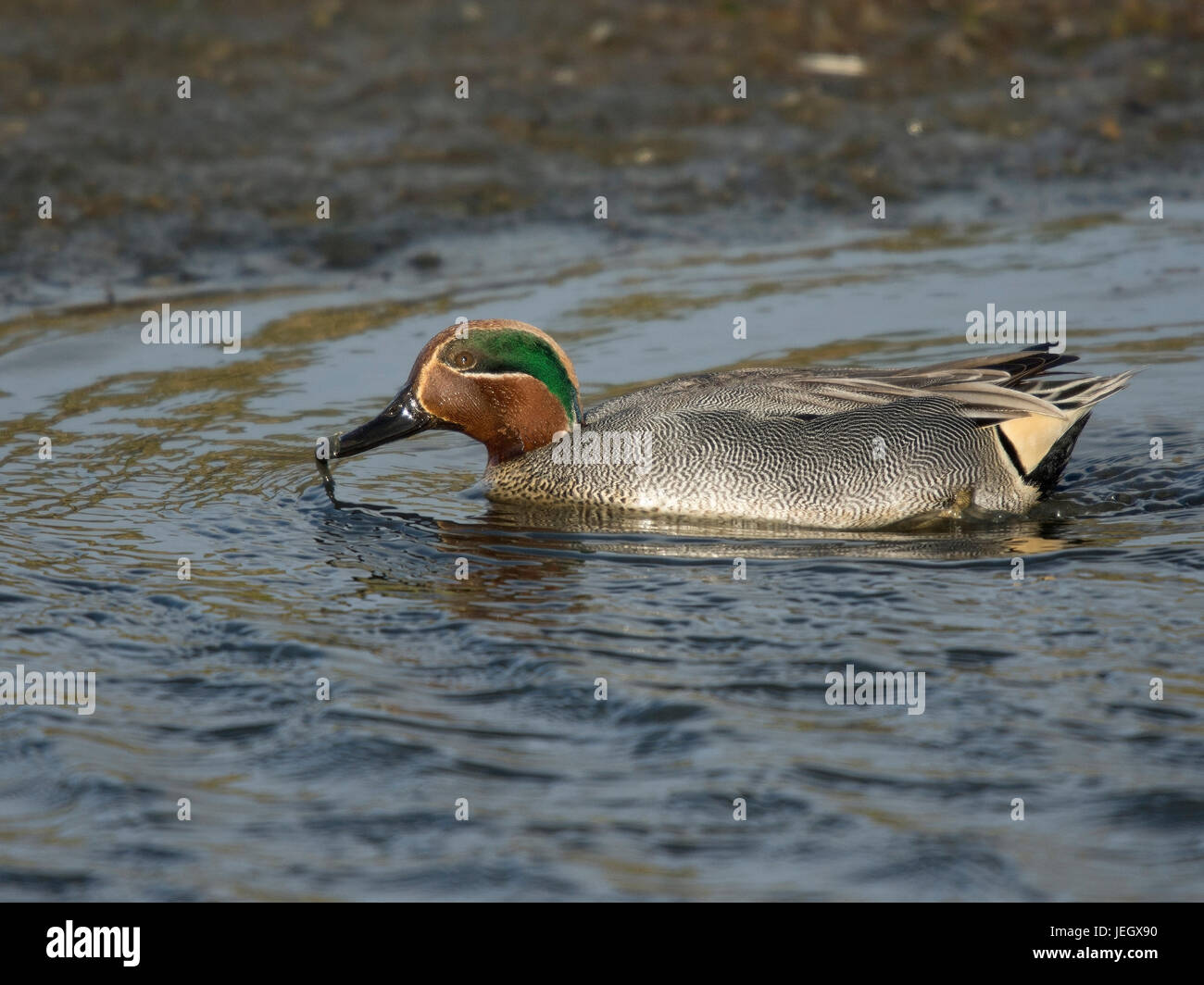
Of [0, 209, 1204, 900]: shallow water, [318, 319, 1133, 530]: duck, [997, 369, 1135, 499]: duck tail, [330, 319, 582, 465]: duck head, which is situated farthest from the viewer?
[330, 319, 582, 465]: duck head

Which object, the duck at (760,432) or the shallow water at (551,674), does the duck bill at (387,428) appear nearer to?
the duck at (760,432)

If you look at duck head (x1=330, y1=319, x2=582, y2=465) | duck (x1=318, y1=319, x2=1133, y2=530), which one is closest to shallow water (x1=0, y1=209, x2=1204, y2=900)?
duck (x1=318, y1=319, x2=1133, y2=530)

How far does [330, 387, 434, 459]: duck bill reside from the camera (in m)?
7.65

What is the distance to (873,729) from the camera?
529cm

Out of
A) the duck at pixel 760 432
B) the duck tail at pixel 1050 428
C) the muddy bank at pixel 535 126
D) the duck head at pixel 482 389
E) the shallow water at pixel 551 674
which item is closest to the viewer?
the shallow water at pixel 551 674

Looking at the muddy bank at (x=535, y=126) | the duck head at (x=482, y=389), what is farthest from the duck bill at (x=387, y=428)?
the muddy bank at (x=535, y=126)

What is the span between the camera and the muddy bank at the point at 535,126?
12117 mm

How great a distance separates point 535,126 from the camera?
13.6 m

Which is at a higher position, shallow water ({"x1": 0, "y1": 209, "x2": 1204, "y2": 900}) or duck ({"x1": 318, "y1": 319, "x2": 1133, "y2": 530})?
duck ({"x1": 318, "y1": 319, "x2": 1133, "y2": 530})

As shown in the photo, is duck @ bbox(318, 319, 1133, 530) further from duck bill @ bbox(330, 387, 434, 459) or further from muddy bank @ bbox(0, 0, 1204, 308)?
muddy bank @ bbox(0, 0, 1204, 308)
